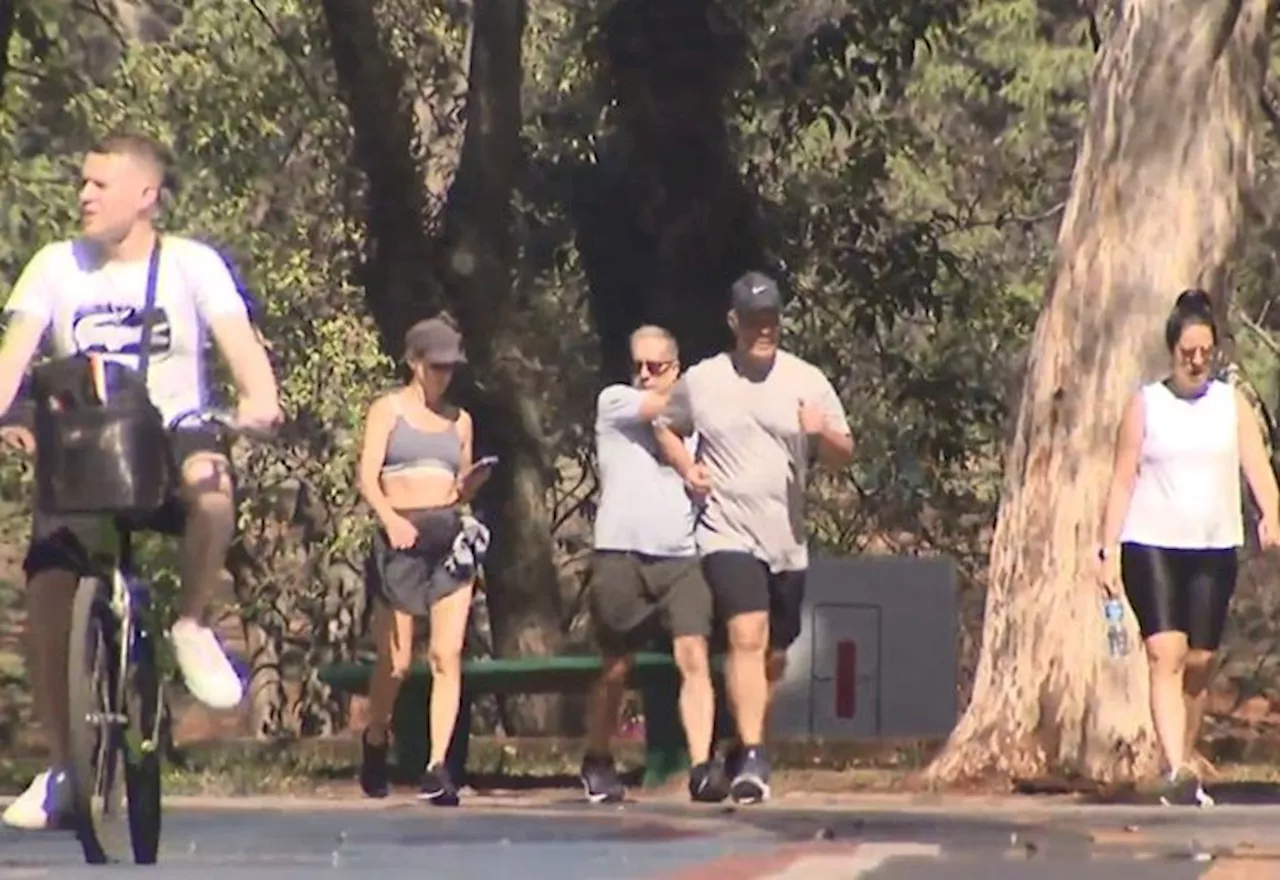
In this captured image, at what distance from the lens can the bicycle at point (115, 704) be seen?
357 inches

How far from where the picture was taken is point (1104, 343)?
16.2 m

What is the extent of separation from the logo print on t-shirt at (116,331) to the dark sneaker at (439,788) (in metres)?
5.03

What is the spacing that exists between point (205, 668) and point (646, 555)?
5.53 m

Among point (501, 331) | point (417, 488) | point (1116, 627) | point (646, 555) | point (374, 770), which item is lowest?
point (374, 770)

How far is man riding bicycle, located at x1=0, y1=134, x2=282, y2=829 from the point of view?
920cm

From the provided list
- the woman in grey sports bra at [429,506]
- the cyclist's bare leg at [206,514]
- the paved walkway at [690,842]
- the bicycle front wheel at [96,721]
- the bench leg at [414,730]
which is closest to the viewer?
the bicycle front wheel at [96,721]

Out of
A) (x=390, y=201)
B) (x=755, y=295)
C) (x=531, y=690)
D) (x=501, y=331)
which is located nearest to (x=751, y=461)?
(x=755, y=295)

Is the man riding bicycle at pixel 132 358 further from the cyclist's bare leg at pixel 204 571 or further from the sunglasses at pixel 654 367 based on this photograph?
the sunglasses at pixel 654 367

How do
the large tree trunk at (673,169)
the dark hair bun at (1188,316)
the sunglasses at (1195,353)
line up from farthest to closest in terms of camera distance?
1. the large tree trunk at (673,169)
2. the sunglasses at (1195,353)
3. the dark hair bun at (1188,316)

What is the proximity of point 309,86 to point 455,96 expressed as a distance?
10.4 ft

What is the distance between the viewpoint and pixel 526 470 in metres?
24.3

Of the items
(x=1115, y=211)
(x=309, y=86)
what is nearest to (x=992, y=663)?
(x=1115, y=211)

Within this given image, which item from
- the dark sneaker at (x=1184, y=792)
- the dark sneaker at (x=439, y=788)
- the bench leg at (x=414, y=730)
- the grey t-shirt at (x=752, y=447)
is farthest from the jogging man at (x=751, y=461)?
the bench leg at (x=414, y=730)

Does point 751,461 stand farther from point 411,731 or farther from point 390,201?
point 390,201
